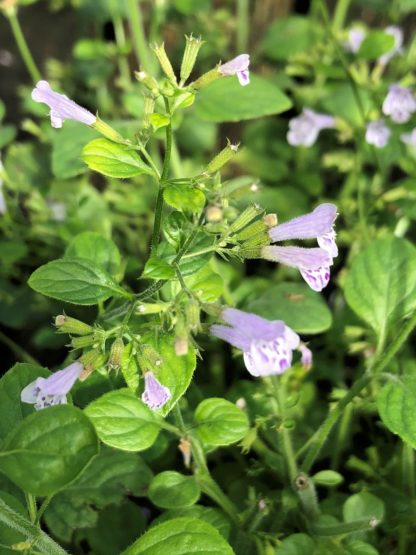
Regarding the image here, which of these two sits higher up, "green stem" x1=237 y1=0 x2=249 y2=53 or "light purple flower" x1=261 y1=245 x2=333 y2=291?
"light purple flower" x1=261 y1=245 x2=333 y2=291

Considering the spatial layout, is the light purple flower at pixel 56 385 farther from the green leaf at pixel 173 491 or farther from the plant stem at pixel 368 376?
the plant stem at pixel 368 376

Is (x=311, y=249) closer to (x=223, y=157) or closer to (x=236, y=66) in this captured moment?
(x=223, y=157)

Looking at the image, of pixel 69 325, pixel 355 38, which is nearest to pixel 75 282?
pixel 69 325

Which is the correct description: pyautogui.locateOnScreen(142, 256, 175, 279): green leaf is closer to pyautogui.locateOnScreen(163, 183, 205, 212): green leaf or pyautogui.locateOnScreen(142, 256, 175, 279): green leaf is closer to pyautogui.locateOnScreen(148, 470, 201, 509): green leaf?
pyautogui.locateOnScreen(163, 183, 205, 212): green leaf

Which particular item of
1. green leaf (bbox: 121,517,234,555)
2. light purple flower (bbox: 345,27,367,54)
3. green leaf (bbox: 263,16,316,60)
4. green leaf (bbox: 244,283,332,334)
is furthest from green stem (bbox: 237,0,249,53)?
green leaf (bbox: 121,517,234,555)

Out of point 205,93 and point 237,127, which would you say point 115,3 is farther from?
point 205,93

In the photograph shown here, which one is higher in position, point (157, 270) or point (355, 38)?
Result: point (157, 270)
